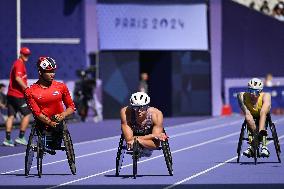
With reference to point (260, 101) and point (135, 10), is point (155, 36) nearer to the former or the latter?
point (135, 10)

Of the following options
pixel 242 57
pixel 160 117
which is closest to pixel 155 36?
pixel 242 57

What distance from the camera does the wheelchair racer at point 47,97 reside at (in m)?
15.2

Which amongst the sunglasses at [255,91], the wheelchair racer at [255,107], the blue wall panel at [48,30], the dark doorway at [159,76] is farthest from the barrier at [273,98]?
the sunglasses at [255,91]

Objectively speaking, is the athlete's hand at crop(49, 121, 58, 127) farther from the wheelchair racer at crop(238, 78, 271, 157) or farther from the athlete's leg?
the wheelchair racer at crop(238, 78, 271, 157)

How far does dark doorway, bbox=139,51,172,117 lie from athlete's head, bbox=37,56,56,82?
22263mm

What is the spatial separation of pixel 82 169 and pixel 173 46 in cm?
2109

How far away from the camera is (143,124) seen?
15102mm

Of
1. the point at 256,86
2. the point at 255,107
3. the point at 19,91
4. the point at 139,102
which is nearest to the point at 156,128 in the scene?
the point at 139,102

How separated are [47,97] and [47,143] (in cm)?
66

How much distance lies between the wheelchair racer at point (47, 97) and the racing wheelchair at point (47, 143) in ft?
0.12

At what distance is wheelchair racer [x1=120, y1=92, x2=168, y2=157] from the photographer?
14867mm

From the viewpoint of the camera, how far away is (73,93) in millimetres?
34562

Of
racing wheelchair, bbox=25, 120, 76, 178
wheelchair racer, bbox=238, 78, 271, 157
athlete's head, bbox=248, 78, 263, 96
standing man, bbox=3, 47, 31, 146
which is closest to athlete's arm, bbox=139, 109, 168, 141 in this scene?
racing wheelchair, bbox=25, 120, 76, 178

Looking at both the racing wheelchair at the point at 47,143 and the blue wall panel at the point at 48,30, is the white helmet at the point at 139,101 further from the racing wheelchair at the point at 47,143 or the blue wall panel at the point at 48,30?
the blue wall panel at the point at 48,30
